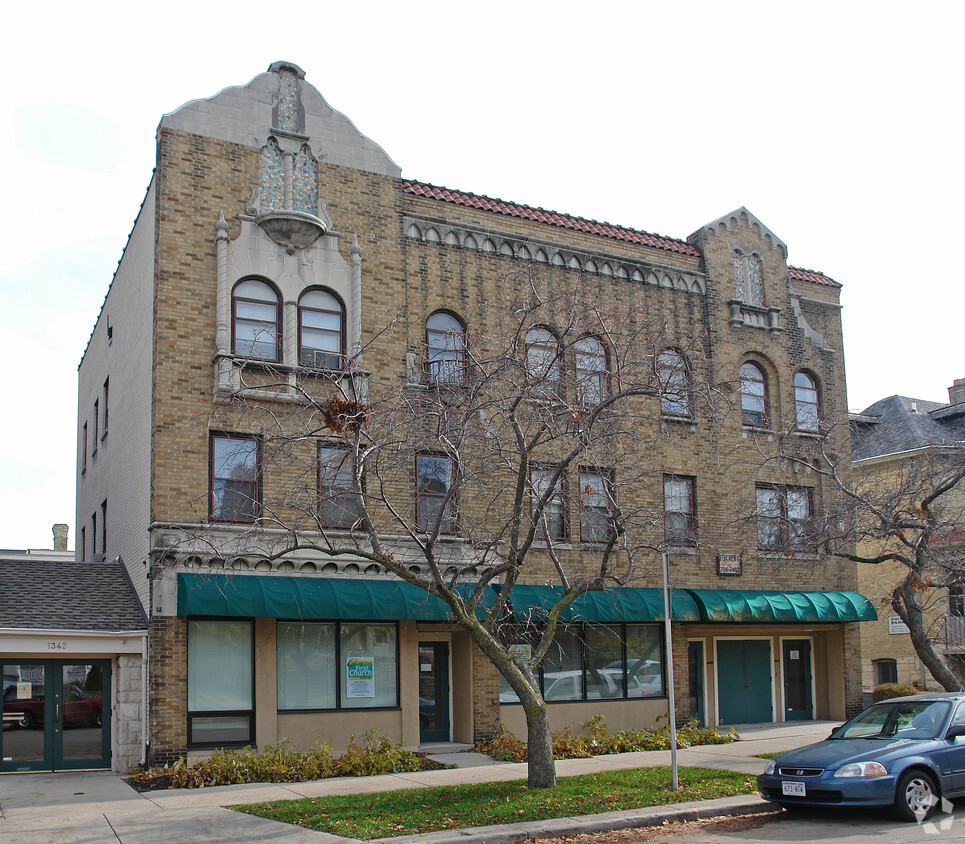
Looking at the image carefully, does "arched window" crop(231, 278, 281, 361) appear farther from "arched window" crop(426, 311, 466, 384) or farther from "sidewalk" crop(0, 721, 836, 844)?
"sidewalk" crop(0, 721, 836, 844)

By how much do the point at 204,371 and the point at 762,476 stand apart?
13.7m

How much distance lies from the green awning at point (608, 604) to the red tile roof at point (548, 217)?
821 centimetres

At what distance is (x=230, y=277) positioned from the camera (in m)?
18.2

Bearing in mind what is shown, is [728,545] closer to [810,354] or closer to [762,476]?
[762,476]

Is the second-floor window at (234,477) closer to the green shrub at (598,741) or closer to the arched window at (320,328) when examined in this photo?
the arched window at (320,328)

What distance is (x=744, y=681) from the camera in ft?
77.4

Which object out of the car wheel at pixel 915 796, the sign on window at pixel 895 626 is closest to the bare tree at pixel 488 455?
the car wheel at pixel 915 796

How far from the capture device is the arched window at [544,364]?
525 inches

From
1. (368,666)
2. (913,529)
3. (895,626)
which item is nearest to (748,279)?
(913,529)

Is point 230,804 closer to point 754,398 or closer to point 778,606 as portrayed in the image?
point 778,606

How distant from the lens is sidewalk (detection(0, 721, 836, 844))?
11.4m

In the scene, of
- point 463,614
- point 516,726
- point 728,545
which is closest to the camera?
point 463,614

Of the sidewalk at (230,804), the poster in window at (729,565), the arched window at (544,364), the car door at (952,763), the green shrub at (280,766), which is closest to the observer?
the sidewalk at (230,804)

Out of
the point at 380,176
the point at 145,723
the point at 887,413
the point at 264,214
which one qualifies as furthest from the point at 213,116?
the point at 887,413
